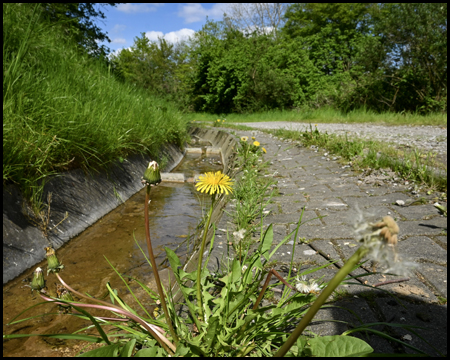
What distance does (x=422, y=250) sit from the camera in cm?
185

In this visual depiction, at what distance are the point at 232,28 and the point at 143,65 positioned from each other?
55.1 feet

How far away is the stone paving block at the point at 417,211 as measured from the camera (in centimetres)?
242

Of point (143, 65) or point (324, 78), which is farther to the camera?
point (324, 78)

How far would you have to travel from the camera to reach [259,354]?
3.23 feet

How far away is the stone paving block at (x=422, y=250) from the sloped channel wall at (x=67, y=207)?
1.32 metres

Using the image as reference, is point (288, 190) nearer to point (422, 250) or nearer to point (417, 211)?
point (417, 211)

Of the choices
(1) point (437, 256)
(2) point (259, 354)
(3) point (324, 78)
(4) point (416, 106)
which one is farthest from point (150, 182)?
(3) point (324, 78)

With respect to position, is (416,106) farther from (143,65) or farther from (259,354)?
(259,354)

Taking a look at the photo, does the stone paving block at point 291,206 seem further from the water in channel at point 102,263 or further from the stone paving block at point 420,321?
the stone paving block at point 420,321

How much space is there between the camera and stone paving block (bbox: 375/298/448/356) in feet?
3.62

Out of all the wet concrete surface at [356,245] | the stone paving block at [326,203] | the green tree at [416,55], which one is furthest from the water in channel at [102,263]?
Result: the green tree at [416,55]

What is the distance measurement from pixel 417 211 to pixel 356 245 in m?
0.97

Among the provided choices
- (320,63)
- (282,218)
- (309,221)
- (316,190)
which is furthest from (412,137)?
(320,63)

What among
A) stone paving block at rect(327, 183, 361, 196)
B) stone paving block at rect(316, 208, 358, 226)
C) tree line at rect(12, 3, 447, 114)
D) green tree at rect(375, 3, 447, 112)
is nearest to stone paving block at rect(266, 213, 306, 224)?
stone paving block at rect(316, 208, 358, 226)
